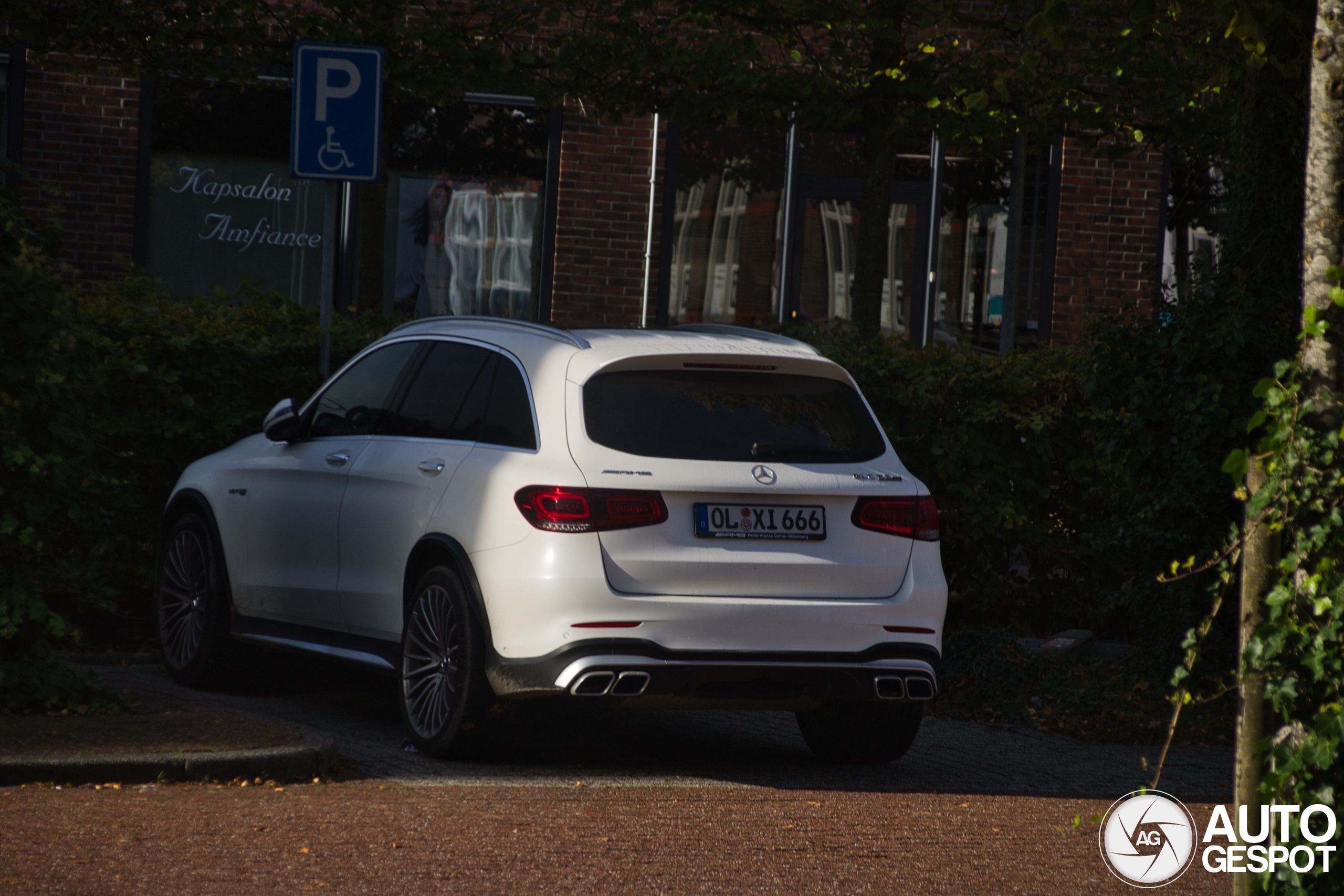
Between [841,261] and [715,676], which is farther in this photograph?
[841,261]

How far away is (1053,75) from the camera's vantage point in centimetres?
1200

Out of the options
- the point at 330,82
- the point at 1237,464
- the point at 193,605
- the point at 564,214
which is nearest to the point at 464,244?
the point at 564,214

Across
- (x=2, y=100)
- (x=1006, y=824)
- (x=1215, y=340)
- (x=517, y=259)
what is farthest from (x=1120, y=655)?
(x=2, y=100)

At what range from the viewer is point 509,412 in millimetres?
6766

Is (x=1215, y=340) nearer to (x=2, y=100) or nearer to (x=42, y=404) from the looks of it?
(x=42, y=404)

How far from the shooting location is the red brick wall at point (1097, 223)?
716 inches

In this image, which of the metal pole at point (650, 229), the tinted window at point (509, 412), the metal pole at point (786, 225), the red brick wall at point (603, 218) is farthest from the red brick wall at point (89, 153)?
the tinted window at point (509, 412)

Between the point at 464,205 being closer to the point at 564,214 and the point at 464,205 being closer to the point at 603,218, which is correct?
the point at 564,214

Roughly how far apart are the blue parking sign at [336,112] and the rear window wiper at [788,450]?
12.3 feet

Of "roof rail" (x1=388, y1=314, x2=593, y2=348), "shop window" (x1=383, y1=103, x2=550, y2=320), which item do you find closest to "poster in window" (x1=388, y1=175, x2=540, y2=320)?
"shop window" (x1=383, y1=103, x2=550, y2=320)

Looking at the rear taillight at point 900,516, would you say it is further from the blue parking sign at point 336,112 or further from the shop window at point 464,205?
the shop window at point 464,205

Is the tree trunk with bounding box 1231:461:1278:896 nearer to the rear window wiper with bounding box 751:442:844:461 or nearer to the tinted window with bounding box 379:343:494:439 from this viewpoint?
the rear window wiper with bounding box 751:442:844:461

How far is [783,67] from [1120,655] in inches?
213

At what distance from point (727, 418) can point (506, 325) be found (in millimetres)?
1223
